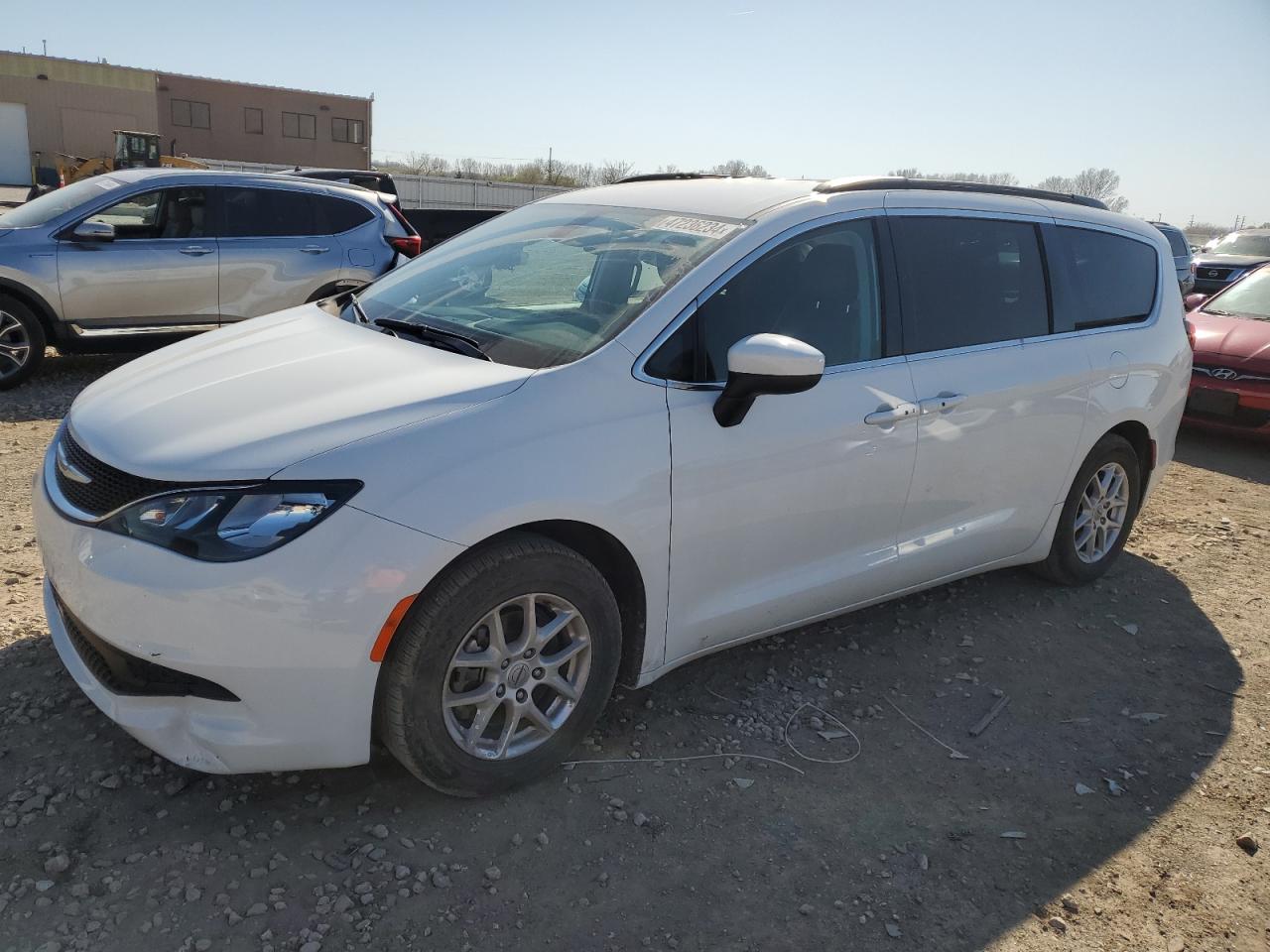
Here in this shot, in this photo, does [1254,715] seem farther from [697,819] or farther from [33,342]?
[33,342]

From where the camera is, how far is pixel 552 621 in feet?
9.41

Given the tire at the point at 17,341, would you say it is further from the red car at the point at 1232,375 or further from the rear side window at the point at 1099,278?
the red car at the point at 1232,375

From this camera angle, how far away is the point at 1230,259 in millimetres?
16984

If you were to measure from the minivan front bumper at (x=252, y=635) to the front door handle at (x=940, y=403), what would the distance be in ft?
6.30

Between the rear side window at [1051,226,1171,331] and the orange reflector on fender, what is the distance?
10.2ft

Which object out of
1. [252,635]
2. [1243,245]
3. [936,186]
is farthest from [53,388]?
[1243,245]

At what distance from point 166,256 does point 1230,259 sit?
1687cm

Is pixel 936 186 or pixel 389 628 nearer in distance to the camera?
pixel 389 628

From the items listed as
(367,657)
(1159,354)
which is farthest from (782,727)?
(1159,354)

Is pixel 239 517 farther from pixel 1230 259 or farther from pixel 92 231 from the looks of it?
pixel 1230 259

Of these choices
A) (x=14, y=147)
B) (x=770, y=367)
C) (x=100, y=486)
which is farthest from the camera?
(x=14, y=147)

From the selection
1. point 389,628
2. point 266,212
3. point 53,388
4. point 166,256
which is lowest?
point 53,388

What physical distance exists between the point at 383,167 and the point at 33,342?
61912 millimetres

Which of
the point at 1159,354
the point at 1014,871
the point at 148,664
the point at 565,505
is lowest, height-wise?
the point at 1014,871
